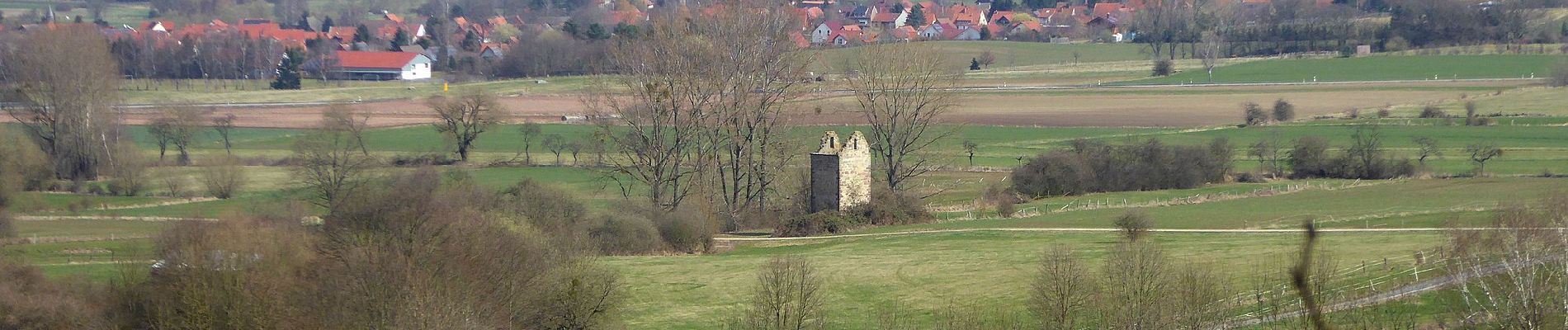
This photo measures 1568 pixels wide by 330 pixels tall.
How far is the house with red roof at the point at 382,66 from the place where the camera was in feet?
430

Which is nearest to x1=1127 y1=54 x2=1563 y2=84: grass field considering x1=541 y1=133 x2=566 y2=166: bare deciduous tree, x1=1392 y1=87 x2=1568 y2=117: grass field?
x1=1392 y1=87 x2=1568 y2=117: grass field

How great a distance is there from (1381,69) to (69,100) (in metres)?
80.6

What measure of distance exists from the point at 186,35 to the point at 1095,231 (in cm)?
10933

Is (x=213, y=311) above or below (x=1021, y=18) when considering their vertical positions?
below

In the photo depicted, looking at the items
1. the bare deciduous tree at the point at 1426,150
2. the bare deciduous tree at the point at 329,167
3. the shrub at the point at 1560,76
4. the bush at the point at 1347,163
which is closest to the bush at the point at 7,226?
the bare deciduous tree at the point at 329,167

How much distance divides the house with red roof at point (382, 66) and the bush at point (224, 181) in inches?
2622

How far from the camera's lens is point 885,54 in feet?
199

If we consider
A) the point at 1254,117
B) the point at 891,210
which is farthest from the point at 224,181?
the point at 1254,117

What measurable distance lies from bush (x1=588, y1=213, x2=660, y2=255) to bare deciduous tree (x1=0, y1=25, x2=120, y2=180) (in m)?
33.3

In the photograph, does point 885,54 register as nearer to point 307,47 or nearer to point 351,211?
point 351,211

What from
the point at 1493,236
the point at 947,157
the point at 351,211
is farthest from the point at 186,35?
the point at 1493,236

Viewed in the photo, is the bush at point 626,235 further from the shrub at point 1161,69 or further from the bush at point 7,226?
the shrub at point 1161,69

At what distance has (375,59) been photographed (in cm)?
13325

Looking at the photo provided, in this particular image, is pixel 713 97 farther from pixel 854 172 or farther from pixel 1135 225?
pixel 1135 225
